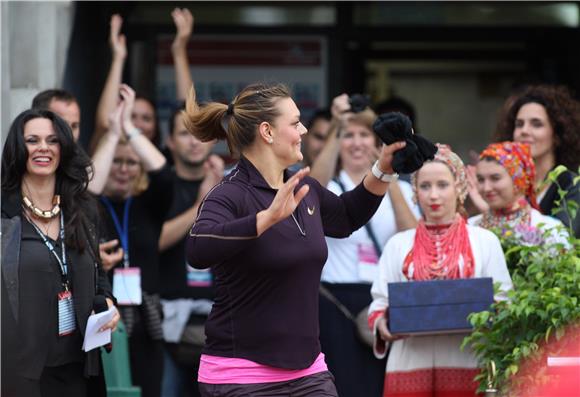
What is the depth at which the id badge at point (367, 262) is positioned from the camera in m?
6.81

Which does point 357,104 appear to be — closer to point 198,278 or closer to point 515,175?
point 515,175

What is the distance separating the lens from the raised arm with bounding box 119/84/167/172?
6984 millimetres

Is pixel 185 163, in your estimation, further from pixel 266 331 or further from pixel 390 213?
pixel 266 331

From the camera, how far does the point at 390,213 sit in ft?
22.8

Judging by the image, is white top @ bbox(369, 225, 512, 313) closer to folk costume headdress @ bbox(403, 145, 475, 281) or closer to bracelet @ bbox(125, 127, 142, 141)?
folk costume headdress @ bbox(403, 145, 475, 281)

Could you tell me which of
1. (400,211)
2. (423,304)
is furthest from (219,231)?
(400,211)

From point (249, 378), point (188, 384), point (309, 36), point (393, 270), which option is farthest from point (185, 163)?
point (249, 378)

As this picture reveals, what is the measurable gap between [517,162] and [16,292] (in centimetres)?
262

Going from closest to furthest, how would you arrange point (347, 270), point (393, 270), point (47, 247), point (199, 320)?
point (47, 247) < point (393, 270) < point (347, 270) < point (199, 320)

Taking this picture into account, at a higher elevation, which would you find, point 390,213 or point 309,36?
point 309,36

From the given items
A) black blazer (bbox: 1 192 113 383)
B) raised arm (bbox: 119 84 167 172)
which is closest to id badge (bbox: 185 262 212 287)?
raised arm (bbox: 119 84 167 172)

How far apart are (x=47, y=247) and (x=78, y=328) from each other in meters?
0.40

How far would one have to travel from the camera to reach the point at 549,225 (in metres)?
6.38

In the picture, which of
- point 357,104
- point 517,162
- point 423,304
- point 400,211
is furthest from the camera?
point 357,104
